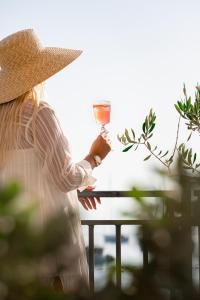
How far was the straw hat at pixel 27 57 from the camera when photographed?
274 cm

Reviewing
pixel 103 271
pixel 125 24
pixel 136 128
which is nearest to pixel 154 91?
pixel 125 24

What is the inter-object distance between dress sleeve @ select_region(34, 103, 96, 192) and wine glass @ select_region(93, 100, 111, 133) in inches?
33.1

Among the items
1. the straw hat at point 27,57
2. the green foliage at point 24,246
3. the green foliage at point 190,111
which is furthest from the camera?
the green foliage at point 190,111

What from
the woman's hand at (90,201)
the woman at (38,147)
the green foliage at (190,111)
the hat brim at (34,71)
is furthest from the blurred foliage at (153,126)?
the woman at (38,147)

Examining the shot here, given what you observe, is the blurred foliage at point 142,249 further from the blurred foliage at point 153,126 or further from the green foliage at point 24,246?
the blurred foliage at point 153,126

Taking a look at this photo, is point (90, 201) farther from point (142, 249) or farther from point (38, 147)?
point (142, 249)

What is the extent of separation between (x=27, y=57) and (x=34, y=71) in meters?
0.10

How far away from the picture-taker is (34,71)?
2719mm

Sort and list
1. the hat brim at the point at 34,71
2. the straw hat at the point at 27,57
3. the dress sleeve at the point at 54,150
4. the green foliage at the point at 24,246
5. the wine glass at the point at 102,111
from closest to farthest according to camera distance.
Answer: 1. the green foliage at the point at 24,246
2. the dress sleeve at the point at 54,150
3. the hat brim at the point at 34,71
4. the straw hat at the point at 27,57
5. the wine glass at the point at 102,111

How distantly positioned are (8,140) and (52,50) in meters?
0.42

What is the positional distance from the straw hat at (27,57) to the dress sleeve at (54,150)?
258 millimetres

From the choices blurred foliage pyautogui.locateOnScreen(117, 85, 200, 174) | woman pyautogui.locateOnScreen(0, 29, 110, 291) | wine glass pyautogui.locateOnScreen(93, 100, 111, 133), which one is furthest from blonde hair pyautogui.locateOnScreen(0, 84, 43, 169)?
blurred foliage pyautogui.locateOnScreen(117, 85, 200, 174)

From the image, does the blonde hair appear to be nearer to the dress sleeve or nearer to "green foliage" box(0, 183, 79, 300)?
the dress sleeve

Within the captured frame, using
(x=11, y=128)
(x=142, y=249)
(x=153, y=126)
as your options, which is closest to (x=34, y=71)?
(x=11, y=128)
